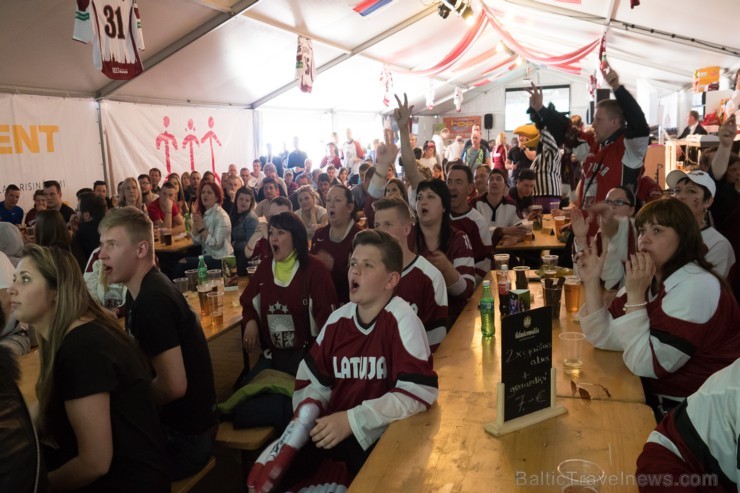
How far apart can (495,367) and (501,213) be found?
3.62 metres

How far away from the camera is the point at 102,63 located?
19.7ft

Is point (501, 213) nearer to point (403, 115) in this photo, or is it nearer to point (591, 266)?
point (403, 115)

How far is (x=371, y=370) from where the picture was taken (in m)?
2.27

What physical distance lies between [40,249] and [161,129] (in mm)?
9765

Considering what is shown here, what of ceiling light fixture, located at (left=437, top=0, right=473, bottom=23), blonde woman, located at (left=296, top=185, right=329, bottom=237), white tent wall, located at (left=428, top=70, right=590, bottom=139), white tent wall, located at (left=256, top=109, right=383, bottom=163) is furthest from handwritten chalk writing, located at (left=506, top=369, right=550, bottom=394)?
white tent wall, located at (left=428, top=70, right=590, bottom=139)

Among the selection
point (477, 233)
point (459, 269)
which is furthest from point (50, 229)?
point (477, 233)

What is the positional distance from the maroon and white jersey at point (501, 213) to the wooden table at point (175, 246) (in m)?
3.28

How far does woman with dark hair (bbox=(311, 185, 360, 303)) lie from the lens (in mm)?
4309

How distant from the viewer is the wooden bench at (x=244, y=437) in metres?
2.70

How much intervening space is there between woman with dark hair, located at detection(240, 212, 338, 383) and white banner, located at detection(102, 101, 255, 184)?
787cm

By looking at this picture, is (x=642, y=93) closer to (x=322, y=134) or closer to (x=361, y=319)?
(x=322, y=134)

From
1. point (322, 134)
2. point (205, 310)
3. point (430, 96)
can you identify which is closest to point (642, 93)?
point (430, 96)

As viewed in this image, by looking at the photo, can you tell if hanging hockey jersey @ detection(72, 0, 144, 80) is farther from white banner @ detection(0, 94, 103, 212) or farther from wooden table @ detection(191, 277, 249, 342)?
wooden table @ detection(191, 277, 249, 342)

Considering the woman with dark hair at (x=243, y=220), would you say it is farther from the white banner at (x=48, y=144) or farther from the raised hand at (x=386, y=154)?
the white banner at (x=48, y=144)
